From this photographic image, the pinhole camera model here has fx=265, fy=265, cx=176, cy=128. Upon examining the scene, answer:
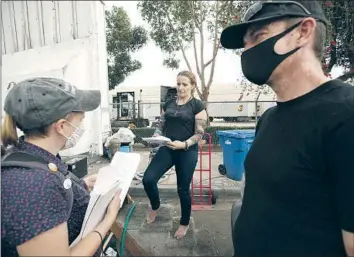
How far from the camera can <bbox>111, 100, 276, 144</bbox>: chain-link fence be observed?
10.8 m

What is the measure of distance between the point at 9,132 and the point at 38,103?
0.19m

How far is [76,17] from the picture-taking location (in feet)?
21.9

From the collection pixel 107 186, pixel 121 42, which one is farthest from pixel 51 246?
pixel 121 42

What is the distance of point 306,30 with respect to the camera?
1.13m

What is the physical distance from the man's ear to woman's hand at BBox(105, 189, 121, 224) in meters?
1.17

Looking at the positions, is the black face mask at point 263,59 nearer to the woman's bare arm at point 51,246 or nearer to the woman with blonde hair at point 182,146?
the woman's bare arm at point 51,246

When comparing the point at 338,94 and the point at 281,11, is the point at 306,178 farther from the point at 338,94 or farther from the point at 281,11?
the point at 281,11

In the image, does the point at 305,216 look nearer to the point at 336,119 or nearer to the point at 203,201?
the point at 336,119

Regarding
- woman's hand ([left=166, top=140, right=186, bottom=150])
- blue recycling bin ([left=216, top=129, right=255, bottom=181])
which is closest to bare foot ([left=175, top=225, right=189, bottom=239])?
woman's hand ([left=166, top=140, right=186, bottom=150])

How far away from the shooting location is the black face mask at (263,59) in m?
1.17

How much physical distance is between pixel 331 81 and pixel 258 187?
55cm

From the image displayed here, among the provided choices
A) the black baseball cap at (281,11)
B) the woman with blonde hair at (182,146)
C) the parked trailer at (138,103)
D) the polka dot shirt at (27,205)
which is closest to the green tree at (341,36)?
the woman with blonde hair at (182,146)

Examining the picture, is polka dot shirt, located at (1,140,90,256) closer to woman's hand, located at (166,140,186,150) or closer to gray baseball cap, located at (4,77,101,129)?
gray baseball cap, located at (4,77,101,129)

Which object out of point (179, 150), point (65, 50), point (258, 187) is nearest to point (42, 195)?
point (258, 187)
